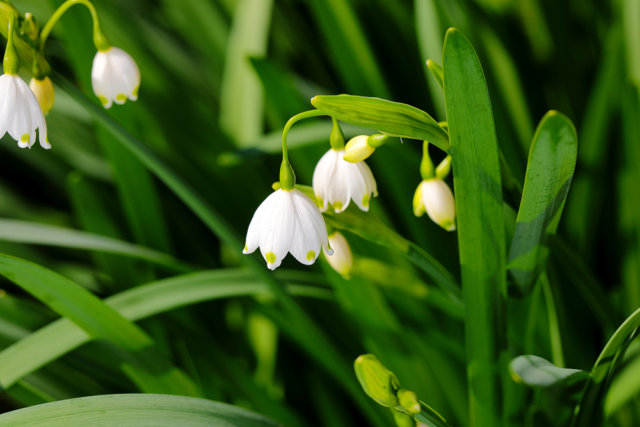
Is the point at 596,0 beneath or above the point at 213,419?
above

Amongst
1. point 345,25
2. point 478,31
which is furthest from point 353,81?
point 478,31

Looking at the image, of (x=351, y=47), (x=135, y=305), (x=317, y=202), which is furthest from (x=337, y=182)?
(x=351, y=47)

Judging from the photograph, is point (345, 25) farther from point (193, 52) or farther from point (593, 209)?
point (193, 52)

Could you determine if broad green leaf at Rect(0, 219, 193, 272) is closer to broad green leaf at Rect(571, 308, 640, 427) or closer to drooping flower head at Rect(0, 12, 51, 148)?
drooping flower head at Rect(0, 12, 51, 148)

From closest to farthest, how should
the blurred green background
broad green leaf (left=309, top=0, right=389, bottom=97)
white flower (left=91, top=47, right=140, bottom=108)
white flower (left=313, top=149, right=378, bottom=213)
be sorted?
1. white flower (left=313, top=149, right=378, bottom=213)
2. white flower (left=91, top=47, right=140, bottom=108)
3. the blurred green background
4. broad green leaf (left=309, top=0, right=389, bottom=97)

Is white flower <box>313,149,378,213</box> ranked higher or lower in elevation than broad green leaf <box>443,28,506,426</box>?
higher

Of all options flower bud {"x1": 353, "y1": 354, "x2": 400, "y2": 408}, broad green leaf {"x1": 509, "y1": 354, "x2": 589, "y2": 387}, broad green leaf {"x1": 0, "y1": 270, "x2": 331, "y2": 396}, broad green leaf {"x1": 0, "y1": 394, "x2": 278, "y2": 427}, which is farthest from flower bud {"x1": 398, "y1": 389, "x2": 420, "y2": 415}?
broad green leaf {"x1": 0, "y1": 270, "x2": 331, "y2": 396}

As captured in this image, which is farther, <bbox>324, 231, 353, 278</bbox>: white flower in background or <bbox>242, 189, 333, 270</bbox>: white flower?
<bbox>324, 231, 353, 278</bbox>: white flower in background

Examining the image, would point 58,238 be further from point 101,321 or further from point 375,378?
point 375,378
